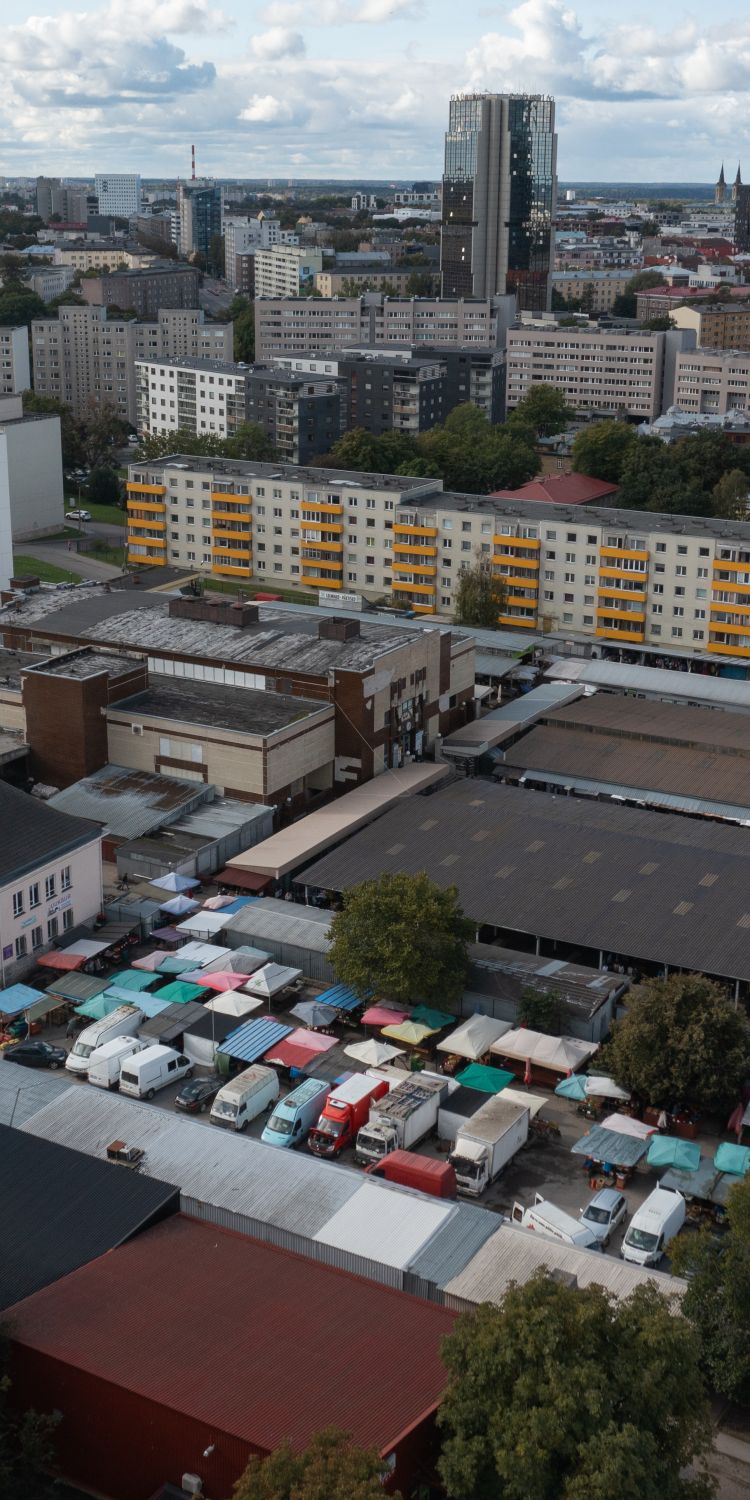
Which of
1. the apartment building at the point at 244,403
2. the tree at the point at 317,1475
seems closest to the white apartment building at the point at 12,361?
the apartment building at the point at 244,403

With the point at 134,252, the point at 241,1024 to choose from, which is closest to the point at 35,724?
the point at 241,1024

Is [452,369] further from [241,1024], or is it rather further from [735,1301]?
[735,1301]

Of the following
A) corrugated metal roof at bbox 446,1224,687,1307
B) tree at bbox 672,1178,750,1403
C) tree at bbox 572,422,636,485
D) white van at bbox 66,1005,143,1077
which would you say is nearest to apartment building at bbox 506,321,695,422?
tree at bbox 572,422,636,485

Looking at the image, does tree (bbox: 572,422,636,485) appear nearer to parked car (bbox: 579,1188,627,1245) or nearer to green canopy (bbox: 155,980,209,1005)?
green canopy (bbox: 155,980,209,1005)

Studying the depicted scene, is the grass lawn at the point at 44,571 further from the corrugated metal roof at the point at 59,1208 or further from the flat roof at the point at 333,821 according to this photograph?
the corrugated metal roof at the point at 59,1208

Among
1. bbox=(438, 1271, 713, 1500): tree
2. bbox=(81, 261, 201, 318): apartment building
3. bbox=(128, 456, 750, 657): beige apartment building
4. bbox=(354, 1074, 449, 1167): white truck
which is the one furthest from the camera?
bbox=(81, 261, 201, 318): apartment building

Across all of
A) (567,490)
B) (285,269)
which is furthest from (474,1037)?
(285,269)

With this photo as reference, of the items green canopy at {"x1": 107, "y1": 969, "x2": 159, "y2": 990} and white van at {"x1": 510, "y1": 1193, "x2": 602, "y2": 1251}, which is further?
green canopy at {"x1": 107, "y1": 969, "x2": 159, "y2": 990}
